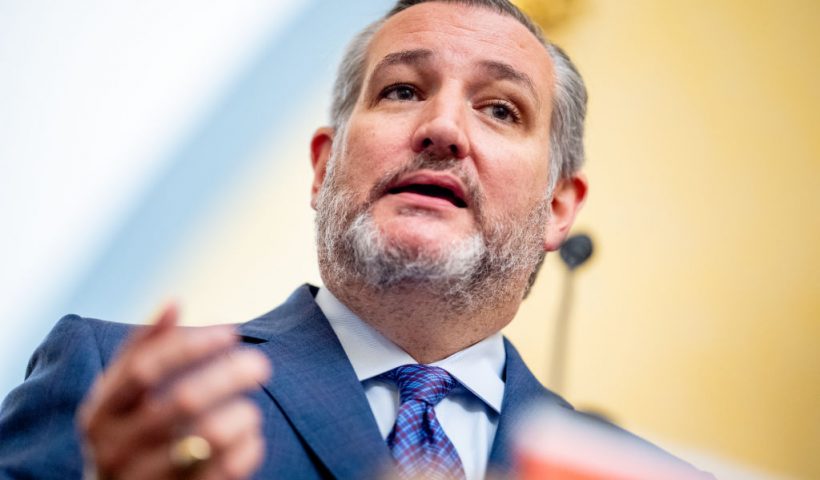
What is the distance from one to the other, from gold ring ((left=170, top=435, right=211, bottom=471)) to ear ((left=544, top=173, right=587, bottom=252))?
0.74 metres

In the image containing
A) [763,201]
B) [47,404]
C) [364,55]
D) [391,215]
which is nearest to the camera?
[47,404]

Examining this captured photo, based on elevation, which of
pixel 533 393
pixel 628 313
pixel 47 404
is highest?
pixel 628 313

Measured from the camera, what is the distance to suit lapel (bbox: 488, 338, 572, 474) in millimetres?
833

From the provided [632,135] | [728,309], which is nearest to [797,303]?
[728,309]

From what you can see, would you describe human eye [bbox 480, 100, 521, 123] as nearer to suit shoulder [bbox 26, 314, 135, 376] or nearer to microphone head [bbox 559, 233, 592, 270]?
microphone head [bbox 559, 233, 592, 270]

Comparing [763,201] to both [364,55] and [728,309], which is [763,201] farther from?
[364,55]

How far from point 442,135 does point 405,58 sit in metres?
0.18

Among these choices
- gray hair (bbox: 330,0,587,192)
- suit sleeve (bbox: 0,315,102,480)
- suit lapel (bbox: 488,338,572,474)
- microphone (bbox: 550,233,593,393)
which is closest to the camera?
suit sleeve (bbox: 0,315,102,480)

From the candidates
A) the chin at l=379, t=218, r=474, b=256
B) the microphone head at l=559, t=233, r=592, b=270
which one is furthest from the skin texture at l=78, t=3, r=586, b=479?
the microphone head at l=559, t=233, r=592, b=270

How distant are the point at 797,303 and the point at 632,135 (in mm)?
414

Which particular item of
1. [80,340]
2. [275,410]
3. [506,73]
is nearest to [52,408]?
[80,340]

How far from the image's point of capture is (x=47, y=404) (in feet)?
2.47

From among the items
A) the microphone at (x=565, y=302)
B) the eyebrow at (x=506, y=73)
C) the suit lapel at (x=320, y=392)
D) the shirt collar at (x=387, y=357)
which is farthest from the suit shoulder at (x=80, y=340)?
the microphone at (x=565, y=302)

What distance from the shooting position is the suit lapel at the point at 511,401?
833mm
